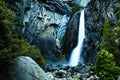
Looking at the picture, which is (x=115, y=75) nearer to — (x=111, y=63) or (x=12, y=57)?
(x=111, y=63)

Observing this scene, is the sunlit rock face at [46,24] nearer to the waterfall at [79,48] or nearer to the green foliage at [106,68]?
the waterfall at [79,48]

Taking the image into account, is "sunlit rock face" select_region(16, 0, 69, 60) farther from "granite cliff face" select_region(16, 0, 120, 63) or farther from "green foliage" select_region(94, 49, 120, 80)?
"green foliage" select_region(94, 49, 120, 80)

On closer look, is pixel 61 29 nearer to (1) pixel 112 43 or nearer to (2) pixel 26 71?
(1) pixel 112 43

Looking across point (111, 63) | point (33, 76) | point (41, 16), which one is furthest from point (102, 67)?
point (41, 16)

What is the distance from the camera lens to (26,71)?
11.3 meters

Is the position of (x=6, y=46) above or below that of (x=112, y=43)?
above

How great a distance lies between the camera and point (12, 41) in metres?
11.3

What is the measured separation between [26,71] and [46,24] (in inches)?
1677

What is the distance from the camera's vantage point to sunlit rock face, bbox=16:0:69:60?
49531 mm

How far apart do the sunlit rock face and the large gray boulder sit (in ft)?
117

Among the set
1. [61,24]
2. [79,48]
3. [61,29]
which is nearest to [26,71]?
[79,48]

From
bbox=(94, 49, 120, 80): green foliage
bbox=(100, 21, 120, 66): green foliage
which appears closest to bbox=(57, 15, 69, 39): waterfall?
bbox=(100, 21, 120, 66): green foliage

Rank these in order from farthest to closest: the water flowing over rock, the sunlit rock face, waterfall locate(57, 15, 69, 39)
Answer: waterfall locate(57, 15, 69, 39), the sunlit rock face, the water flowing over rock

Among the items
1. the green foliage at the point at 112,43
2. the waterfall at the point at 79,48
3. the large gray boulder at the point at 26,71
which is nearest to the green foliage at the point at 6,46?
the large gray boulder at the point at 26,71
